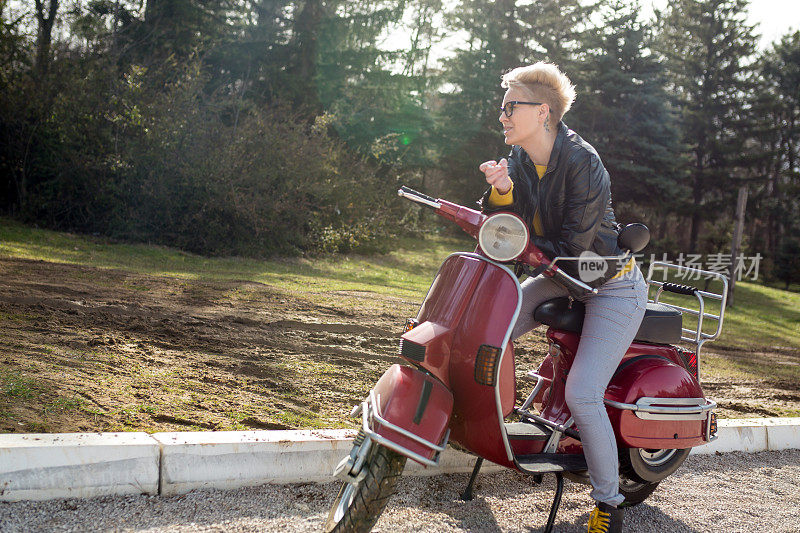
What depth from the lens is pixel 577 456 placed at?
127 inches

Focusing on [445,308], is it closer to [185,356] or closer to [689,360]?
[689,360]

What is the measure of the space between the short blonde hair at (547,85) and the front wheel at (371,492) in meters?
1.64

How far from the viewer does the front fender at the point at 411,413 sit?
2395 millimetres

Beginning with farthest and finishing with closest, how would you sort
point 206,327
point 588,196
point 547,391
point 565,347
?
point 206,327, point 547,391, point 565,347, point 588,196

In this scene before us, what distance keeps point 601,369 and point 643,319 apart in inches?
19.6

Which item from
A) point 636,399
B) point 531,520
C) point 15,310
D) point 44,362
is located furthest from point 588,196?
point 15,310

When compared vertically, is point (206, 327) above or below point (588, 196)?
below

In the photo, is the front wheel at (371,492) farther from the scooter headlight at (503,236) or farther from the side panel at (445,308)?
the scooter headlight at (503,236)

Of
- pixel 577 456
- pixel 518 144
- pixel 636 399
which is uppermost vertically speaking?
pixel 518 144

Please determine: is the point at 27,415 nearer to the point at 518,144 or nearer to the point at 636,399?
the point at 518,144

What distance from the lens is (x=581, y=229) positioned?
288 cm

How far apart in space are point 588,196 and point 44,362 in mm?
3193

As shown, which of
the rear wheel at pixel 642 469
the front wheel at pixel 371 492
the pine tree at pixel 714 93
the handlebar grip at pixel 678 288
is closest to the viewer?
the front wheel at pixel 371 492

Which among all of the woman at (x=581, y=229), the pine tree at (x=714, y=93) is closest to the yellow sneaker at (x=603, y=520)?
the woman at (x=581, y=229)
